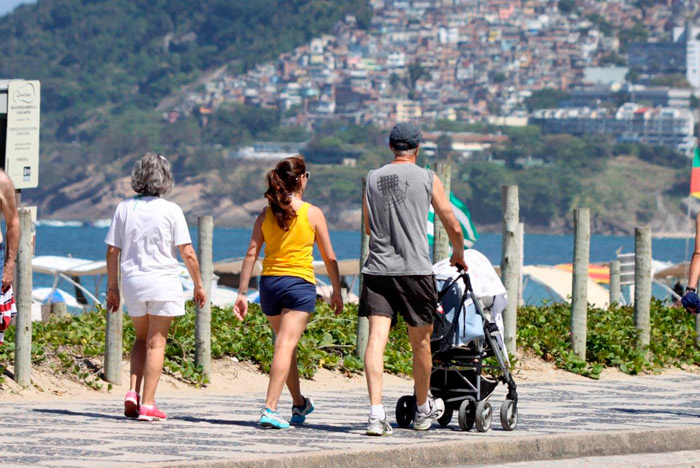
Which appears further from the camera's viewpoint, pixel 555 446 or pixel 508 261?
pixel 508 261

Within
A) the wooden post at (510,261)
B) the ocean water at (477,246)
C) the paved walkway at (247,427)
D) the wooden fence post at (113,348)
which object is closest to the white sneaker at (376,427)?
the paved walkway at (247,427)

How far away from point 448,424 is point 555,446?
3.23 feet

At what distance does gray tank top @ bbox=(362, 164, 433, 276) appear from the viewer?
300 inches

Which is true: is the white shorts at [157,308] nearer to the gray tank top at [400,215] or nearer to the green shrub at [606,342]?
the gray tank top at [400,215]

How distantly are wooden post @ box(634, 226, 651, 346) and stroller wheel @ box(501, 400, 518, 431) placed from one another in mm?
5129

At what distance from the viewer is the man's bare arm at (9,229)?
725 centimetres

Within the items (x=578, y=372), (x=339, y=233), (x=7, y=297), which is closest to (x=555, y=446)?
(x=7, y=297)

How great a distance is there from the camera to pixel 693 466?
23.9 feet

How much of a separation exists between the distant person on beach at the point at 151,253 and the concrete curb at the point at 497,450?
160cm

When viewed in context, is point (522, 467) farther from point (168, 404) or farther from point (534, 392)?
point (534, 392)

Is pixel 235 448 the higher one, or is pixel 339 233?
pixel 235 448

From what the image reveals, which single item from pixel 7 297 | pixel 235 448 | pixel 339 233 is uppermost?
pixel 7 297

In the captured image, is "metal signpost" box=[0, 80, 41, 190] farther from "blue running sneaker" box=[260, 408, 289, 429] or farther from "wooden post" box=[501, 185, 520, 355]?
"wooden post" box=[501, 185, 520, 355]

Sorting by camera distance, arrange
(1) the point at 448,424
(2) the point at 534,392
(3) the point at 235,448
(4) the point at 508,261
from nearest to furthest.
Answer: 1. (3) the point at 235,448
2. (1) the point at 448,424
3. (2) the point at 534,392
4. (4) the point at 508,261
